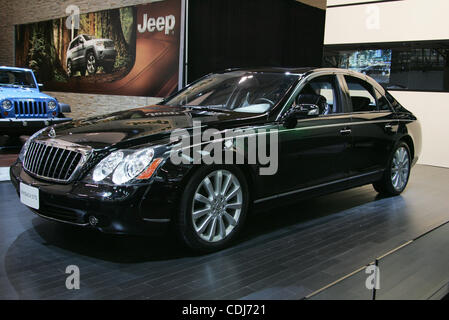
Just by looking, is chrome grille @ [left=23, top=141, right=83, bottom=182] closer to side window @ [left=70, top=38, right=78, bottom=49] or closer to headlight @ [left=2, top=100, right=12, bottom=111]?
headlight @ [left=2, top=100, right=12, bottom=111]

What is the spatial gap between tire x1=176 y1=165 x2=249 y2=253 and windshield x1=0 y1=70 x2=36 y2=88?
661cm

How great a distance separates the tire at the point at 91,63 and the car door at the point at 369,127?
8.30 meters

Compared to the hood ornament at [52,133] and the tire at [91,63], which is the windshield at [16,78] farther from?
the hood ornament at [52,133]

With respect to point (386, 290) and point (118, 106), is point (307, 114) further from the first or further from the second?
point (118, 106)

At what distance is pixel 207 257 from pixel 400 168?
2959mm

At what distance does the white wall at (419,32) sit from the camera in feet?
24.1

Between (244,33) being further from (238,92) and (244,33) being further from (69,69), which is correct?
(69,69)

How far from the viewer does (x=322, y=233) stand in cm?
376

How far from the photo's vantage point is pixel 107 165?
2.78 meters

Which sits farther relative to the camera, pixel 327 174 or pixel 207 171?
pixel 327 174

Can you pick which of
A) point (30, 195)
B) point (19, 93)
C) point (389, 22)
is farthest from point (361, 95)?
point (19, 93)

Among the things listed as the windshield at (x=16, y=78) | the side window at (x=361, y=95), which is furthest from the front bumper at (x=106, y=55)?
the side window at (x=361, y=95)
